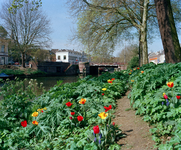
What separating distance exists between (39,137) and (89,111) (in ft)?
4.09

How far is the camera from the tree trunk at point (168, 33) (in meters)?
5.55

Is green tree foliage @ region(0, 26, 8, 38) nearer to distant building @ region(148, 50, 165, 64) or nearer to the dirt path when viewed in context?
the dirt path

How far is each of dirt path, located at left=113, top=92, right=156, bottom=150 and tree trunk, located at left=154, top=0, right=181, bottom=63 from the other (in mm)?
3354

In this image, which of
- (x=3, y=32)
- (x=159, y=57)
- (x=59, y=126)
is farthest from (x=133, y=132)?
(x=159, y=57)

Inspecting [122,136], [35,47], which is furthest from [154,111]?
[35,47]

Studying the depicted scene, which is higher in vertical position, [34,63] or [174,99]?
[34,63]

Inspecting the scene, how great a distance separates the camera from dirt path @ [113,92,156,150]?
2206mm

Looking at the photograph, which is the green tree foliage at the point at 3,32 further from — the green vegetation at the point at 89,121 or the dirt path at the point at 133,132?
the dirt path at the point at 133,132

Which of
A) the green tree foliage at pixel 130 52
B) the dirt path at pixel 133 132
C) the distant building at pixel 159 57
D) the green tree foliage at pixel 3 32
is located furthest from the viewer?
the distant building at pixel 159 57

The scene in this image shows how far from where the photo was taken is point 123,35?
1584 centimetres

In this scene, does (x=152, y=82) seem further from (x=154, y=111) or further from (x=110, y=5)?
(x=110, y=5)

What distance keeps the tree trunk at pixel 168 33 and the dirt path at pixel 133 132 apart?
335cm

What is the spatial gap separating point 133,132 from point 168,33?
4471 mm

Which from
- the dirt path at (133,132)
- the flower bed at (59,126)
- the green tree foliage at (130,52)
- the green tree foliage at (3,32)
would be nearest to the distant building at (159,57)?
the green tree foliage at (130,52)
